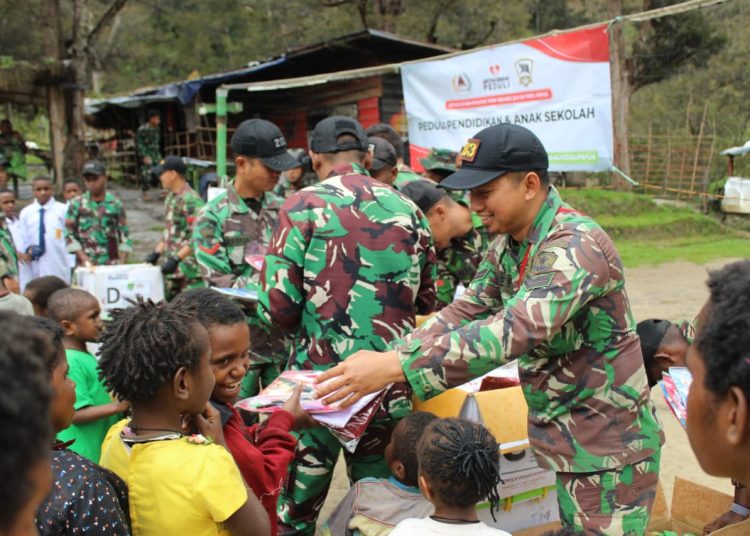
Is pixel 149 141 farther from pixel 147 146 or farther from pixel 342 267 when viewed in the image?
pixel 342 267

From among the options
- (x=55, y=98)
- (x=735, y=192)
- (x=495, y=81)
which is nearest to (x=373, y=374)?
(x=495, y=81)

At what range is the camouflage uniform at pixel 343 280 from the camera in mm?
2975

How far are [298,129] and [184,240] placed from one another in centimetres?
1185

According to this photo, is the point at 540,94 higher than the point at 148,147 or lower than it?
lower

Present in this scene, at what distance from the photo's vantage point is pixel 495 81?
666cm

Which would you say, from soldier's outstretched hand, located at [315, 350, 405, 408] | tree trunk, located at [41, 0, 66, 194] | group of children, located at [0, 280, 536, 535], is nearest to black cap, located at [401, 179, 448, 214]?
group of children, located at [0, 280, 536, 535]

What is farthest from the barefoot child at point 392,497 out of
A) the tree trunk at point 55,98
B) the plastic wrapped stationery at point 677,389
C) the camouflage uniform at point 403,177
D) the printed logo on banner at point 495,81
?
the tree trunk at point 55,98

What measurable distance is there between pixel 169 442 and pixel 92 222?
6261 mm

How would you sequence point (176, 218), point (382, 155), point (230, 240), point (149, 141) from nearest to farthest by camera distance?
1. point (230, 240)
2. point (382, 155)
3. point (176, 218)
4. point (149, 141)

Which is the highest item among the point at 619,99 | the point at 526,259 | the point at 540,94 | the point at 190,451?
the point at 619,99

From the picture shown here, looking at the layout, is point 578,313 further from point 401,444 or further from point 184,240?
point 184,240

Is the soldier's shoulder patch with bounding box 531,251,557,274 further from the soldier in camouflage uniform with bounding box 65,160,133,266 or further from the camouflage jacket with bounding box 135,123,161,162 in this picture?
the camouflage jacket with bounding box 135,123,161,162

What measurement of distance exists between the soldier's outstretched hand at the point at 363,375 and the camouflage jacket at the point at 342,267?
0.64 m

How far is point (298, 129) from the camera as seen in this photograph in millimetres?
18312
